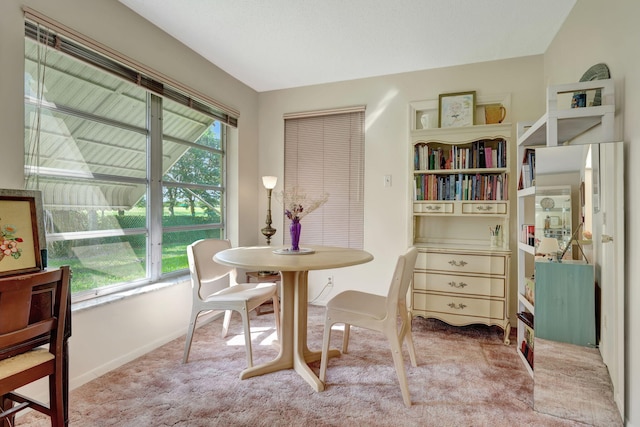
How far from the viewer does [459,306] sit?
2744 millimetres

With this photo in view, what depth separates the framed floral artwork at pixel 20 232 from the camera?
140 cm

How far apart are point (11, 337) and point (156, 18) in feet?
7.24

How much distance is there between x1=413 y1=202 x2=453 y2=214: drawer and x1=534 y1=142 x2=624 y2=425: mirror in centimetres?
104

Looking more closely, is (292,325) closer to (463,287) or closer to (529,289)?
(463,287)

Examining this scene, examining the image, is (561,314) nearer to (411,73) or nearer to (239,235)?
(411,73)

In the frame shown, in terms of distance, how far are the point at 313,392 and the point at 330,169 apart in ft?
7.51

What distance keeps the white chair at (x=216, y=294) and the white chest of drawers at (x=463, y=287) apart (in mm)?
1296

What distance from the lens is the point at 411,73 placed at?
325 cm

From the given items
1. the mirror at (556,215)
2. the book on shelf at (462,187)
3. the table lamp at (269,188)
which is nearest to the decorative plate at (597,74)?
the mirror at (556,215)

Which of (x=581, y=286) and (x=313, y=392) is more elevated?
(x=581, y=286)

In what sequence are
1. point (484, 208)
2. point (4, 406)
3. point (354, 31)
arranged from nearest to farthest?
point (4, 406) → point (354, 31) → point (484, 208)

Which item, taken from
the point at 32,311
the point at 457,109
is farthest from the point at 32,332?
the point at 457,109

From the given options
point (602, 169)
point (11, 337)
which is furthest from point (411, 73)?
point (11, 337)

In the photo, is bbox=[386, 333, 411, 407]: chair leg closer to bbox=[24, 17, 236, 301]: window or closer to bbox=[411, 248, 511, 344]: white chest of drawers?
bbox=[411, 248, 511, 344]: white chest of drawers
